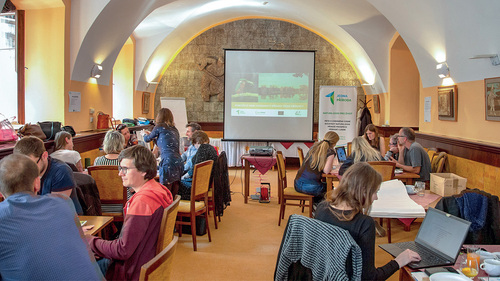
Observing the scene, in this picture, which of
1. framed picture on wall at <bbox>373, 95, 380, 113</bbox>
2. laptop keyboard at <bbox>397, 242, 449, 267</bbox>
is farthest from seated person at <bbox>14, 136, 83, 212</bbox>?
framed picture on wall at <bbox>373, 95, 380, 113</bbox>

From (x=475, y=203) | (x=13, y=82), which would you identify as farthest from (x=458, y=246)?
(x=13, y=82)

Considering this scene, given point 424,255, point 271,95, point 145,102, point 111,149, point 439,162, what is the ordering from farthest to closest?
1. point 145,102
2. point 271,95
3. point 439,162
4. point 111,149
5. point 424,255

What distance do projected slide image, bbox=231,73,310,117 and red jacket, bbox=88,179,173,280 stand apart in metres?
7.83

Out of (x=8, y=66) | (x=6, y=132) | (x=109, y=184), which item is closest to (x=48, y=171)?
(x=109, y=184)

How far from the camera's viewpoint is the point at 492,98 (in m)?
5.05

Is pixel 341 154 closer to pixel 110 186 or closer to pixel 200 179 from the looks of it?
pixel 200 179

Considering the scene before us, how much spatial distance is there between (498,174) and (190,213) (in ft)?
11.6

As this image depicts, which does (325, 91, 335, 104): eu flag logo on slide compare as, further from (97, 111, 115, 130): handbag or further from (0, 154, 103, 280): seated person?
(0, 154, 103, 280): seated person

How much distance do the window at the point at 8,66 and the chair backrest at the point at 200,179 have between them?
10.3ft

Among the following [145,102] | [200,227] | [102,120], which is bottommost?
[200,227]

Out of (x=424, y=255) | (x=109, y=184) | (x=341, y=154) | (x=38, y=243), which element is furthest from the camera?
(x=341, y=154)

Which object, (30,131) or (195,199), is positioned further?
(30,131)

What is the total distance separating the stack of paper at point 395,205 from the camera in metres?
3.57

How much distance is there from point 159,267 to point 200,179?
2.84 metres
